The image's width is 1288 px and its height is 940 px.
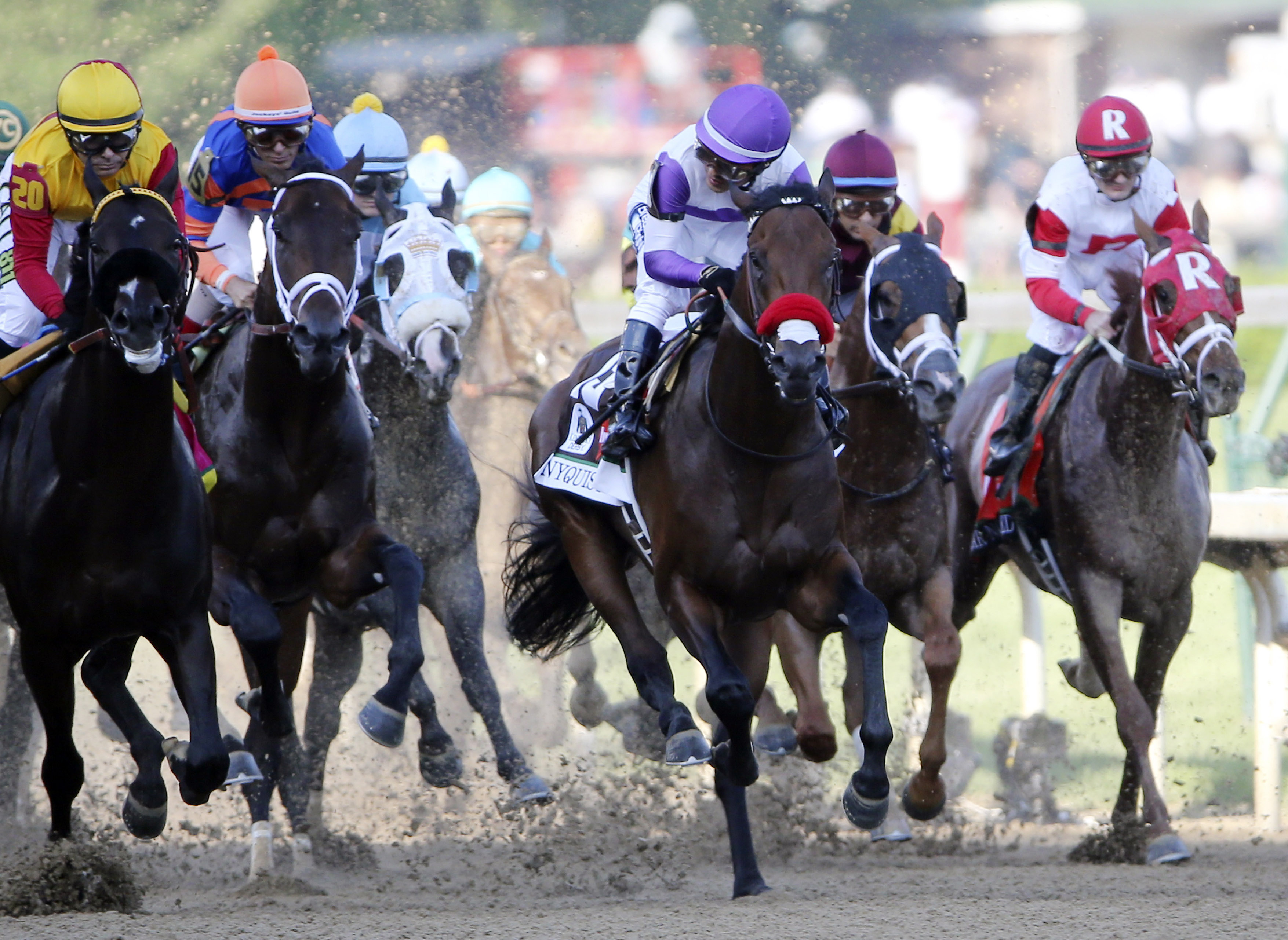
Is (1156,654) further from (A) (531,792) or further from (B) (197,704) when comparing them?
(B) (197,704)

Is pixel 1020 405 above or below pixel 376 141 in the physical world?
below

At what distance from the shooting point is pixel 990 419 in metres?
6.96

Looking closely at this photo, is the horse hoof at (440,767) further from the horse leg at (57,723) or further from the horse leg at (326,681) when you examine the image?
the horse leg at (57,723)

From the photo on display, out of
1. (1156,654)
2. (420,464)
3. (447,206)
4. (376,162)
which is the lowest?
(1156,654)

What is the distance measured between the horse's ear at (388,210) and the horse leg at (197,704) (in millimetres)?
2252

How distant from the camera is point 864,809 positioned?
4.84 metres

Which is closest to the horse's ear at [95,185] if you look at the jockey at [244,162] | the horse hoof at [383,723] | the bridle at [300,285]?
the bridle at [300,285]

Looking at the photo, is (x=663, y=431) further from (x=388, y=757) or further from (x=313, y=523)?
(x=388, y=757)

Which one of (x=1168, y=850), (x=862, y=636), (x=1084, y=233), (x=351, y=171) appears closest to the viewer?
(x=862, y=636)

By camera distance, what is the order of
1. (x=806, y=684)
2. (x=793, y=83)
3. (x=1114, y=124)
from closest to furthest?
1. (x=806, y=684)
2. (x=1114, y=124)
3. (x=793, y=83)

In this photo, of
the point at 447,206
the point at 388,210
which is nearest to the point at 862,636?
the point at 388,210

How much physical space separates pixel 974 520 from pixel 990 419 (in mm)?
366

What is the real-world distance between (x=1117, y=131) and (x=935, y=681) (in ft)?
6.02

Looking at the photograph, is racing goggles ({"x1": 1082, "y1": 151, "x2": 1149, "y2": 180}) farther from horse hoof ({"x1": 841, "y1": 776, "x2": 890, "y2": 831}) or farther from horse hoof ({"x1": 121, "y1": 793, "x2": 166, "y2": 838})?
horse hoof ({"x1": 121, "y1": 793, "x2": 166, "y2": 838})
